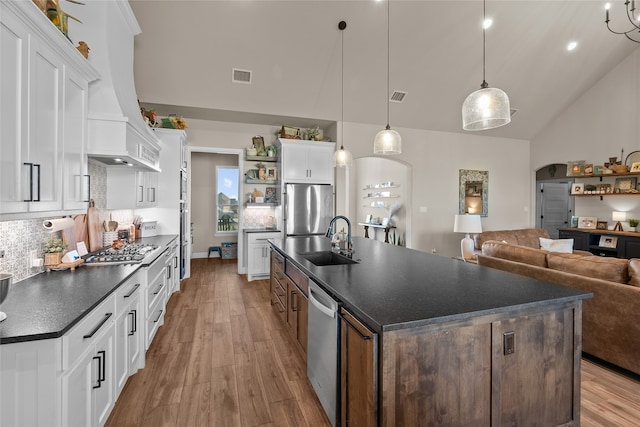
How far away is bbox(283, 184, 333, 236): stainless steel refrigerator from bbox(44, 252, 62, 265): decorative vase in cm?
347

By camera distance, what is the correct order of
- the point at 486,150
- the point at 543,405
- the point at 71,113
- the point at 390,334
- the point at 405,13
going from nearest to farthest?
the point at 390,334 < the point at 543,405 < the point at 71,113 < the point at 405,13 < the point at 486,150

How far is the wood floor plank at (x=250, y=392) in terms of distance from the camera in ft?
6.39

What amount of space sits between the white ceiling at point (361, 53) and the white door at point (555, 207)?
311cm

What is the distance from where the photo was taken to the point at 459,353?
1.38m

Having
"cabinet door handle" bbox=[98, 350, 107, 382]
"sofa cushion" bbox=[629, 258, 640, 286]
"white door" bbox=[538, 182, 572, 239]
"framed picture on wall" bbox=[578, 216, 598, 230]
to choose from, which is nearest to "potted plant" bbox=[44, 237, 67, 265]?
"cabinet door handle" bbox=[98, 350, 107, 382]

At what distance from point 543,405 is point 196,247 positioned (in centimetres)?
754

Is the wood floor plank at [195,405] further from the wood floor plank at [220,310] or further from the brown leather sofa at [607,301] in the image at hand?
the brown leather sofa at [607,301]

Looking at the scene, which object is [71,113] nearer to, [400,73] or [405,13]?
[405,13]

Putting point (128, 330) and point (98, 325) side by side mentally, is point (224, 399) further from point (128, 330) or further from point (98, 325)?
point (98, 325)

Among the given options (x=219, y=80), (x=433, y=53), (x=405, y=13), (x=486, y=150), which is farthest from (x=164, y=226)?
(x=486, y=150)

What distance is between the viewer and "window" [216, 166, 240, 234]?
7824 mm

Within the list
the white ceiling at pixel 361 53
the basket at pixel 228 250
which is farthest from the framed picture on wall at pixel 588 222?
the basket at pixel 228 250

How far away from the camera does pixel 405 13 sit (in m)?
4.16

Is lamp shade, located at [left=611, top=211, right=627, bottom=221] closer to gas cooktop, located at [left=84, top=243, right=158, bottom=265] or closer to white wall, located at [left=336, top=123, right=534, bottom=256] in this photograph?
white wall, located at [left=336, top=123, right=534, bottom=256]
